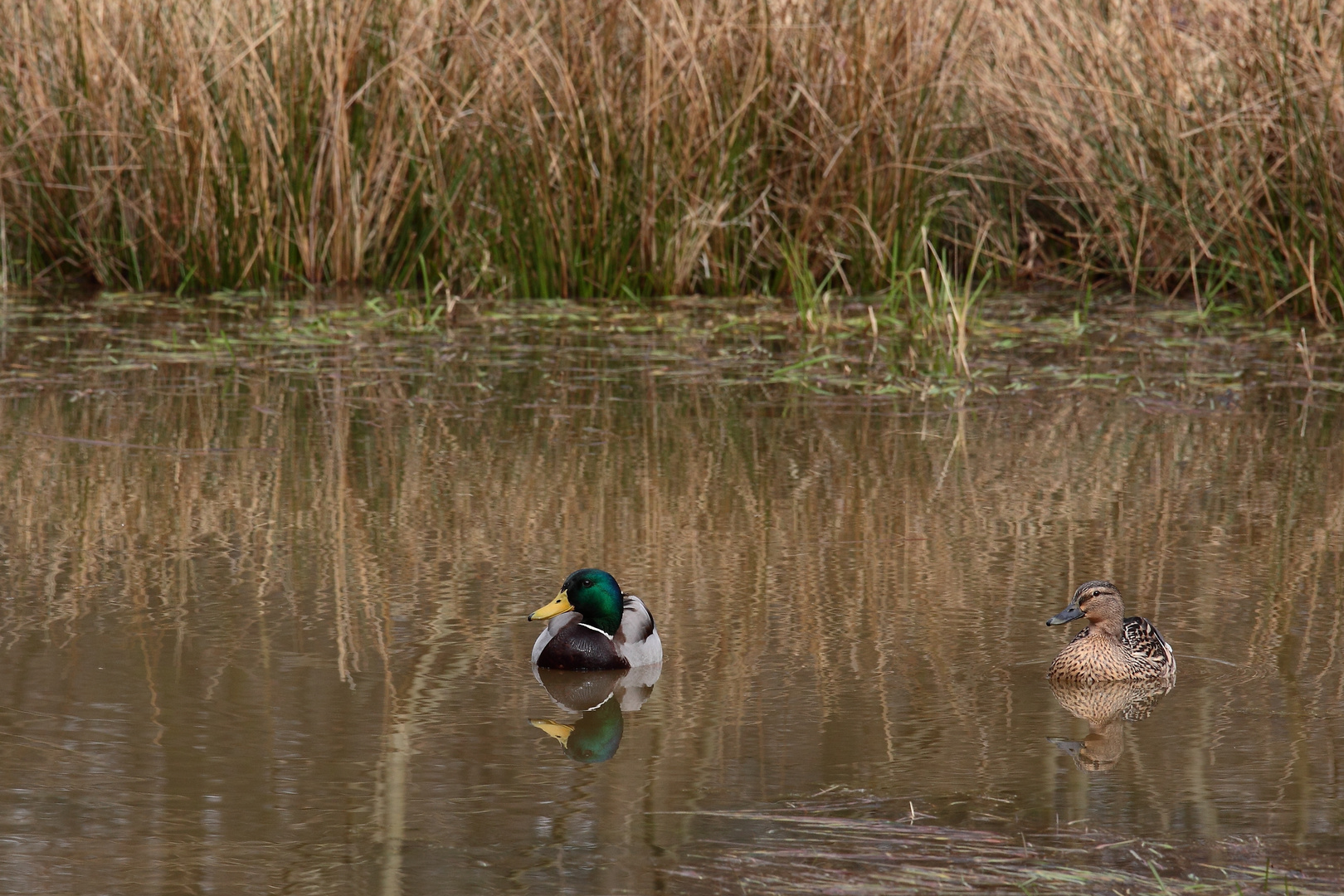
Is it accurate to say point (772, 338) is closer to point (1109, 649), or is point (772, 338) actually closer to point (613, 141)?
point (613, 141)

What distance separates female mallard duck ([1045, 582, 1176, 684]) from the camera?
4.35 meters

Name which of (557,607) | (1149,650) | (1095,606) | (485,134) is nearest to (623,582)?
(557,607)

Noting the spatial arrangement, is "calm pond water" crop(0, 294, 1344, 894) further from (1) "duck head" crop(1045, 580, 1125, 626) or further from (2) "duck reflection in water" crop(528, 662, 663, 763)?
(1) "duck head" crop(1045, 580, 1125, 626)

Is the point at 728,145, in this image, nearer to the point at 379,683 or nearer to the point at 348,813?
the point at 379,683

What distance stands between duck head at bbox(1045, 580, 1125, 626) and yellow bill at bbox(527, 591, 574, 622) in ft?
3.54

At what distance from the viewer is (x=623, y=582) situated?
5051mm

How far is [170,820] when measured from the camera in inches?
135

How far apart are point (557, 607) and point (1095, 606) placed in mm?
1203

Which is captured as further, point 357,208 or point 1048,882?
point 357,208

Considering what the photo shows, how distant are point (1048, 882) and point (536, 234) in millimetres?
6802

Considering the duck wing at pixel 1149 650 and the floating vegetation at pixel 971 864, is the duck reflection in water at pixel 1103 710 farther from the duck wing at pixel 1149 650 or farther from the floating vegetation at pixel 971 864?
the floating vegetation at pixel 971 864

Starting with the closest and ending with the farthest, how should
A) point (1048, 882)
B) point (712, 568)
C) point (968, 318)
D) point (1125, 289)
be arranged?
1. point (1048, 882)
2. point (712, 568)
3. point (968, 318)
4. point (1125, 289)

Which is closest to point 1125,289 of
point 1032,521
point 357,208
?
point 357,208

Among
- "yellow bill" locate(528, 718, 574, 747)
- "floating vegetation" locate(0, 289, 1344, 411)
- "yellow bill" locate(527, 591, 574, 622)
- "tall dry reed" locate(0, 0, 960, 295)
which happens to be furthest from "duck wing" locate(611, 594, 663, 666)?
"tall dry reed" locate(0, 0, 960, 295)
